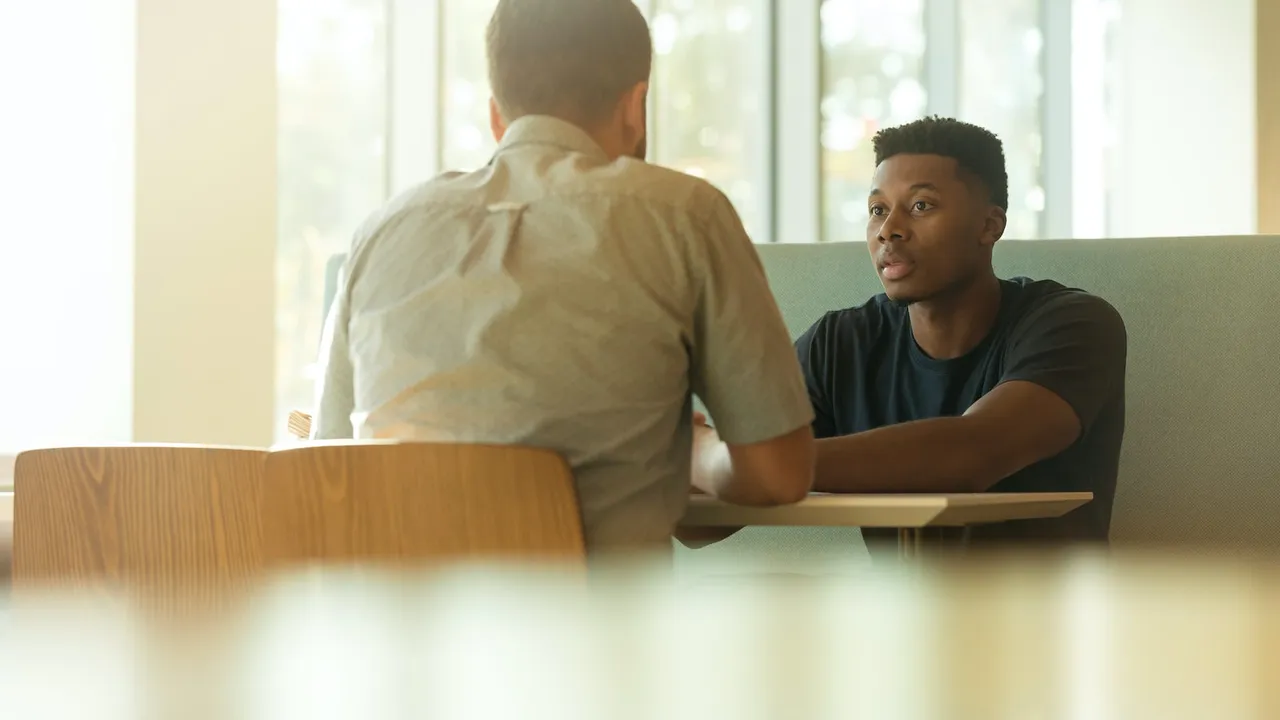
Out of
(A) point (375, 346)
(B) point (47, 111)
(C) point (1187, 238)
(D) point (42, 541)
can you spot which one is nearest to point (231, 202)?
(B) point (47, 111)

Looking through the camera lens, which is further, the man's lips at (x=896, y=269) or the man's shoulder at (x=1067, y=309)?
the man's lips at (x=896, y=269)

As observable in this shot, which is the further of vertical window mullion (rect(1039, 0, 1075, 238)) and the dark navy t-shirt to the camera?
vertical window mullion (rect(1039, 0, 1075, 238))

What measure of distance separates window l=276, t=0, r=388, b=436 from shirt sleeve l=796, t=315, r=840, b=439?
227 centimetres

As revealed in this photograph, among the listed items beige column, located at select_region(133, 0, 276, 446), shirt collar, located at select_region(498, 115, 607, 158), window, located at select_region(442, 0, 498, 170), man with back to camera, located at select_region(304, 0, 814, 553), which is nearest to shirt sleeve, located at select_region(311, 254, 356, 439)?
man with back to camera, located at select_region(304, 0, 814, 553)

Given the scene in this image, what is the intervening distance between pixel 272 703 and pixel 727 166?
584 centimetres

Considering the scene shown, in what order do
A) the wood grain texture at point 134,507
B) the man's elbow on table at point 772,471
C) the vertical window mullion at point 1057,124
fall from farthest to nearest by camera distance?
Answer: 1. the vertical window mullion at point 1057,124
2. the man's elbow on table at point 772,471
3. the wood grain texture at point 134,507

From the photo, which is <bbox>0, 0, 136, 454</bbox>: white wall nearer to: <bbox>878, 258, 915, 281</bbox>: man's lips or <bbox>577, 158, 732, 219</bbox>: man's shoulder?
<bbox>878, 258, 915, 281</bbox>: man's lips

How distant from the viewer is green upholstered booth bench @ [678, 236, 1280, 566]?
2.52 meters

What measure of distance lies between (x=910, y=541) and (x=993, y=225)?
2.76ft

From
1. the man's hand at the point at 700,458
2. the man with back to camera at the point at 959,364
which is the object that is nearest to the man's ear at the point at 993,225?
the man with back to camera at the point at 959,364

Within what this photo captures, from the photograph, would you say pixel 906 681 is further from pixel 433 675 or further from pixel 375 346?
pixel 375 346

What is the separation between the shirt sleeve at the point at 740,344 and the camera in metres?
1.35

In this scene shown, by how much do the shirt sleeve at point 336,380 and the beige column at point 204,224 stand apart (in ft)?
7.53

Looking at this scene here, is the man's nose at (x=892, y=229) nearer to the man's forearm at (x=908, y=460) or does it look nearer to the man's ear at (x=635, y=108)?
the man's forearm at (x=908, y=460)
